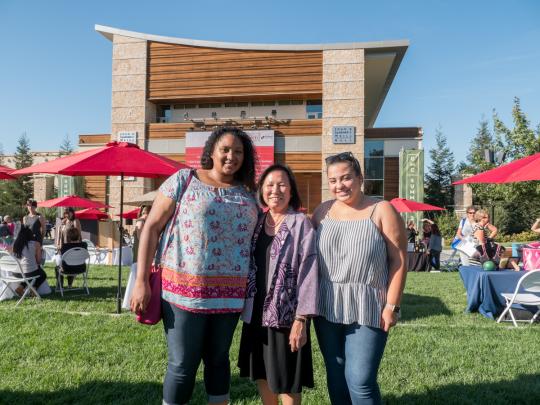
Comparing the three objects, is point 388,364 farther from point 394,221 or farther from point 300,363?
point 394,221

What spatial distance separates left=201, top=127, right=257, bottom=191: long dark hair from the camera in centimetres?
265

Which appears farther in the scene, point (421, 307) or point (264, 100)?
point (264, 100)

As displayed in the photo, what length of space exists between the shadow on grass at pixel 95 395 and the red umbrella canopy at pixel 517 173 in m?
5.16

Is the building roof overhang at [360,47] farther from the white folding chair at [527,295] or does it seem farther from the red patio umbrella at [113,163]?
Result: the white folding chair at [527,295]

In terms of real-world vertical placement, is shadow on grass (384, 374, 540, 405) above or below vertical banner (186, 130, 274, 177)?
below

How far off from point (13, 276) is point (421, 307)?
682 centimetres

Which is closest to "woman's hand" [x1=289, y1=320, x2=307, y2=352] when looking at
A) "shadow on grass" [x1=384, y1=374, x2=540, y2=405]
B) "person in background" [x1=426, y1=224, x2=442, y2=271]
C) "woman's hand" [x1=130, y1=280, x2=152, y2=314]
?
"woman's hand" [x1=130, y1=280, x2=152, y2=314]

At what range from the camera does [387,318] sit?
7.82 ft

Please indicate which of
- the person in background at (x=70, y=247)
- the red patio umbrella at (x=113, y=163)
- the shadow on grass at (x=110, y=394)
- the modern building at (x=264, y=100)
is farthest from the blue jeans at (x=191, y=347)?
the modern building at (x=264, y=100)

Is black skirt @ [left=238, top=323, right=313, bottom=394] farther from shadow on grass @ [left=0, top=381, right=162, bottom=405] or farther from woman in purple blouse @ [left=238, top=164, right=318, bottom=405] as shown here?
shadow on grass @ [left=0, top=381, right=162, bottom=405]

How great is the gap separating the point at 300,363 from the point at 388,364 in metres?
2.05

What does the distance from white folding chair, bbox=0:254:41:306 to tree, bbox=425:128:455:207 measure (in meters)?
41.3

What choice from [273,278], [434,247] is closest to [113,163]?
[273,278]

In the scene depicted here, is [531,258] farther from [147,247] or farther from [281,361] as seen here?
[147,247]
